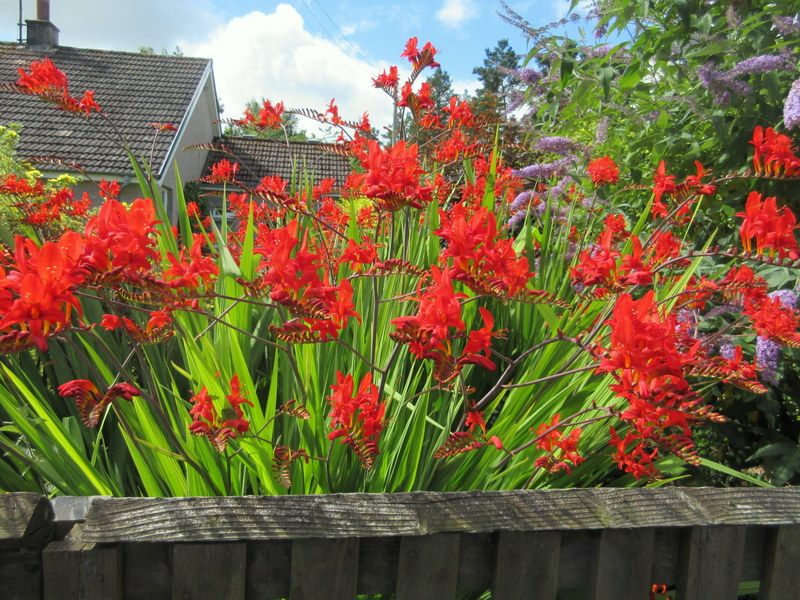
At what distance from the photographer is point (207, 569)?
90 cm

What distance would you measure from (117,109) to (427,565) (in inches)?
610

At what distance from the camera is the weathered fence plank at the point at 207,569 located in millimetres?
899

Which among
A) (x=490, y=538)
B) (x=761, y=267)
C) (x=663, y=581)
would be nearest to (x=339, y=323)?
(x=490, y=538)

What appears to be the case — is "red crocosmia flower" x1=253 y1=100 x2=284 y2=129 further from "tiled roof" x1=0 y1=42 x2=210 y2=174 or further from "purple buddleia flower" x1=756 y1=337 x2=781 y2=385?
"tiled roof" x1=0 y1=42 x2=210 y2=174

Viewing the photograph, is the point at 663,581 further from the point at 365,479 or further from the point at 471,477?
the point at 365,479

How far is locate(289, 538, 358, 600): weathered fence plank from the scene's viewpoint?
93cm

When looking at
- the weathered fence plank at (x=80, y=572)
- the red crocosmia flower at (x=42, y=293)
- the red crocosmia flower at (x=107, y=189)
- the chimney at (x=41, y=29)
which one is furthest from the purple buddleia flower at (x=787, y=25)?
the chimney at (x=41, y=29)

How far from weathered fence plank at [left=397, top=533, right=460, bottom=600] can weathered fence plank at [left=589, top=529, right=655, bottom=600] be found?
0.27 meters

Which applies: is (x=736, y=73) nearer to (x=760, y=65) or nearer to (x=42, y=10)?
(x=760, y=65)

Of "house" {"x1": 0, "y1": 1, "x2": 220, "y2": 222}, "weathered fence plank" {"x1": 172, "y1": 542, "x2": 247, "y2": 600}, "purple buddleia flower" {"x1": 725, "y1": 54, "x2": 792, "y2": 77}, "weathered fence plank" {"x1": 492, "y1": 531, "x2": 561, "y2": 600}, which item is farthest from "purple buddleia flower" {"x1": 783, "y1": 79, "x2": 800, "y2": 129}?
"house" {"x1": 0, "y1": 1, "x2": 220, "y2": 222}

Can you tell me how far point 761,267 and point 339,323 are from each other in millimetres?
1695

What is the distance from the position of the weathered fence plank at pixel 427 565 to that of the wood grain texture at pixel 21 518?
0.55 metres

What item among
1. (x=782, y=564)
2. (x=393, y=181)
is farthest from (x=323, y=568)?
(x=782, y=564)

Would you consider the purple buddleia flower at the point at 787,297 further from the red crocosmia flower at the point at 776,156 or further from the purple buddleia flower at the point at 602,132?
the purple buddleia flower at the point at 602,132
